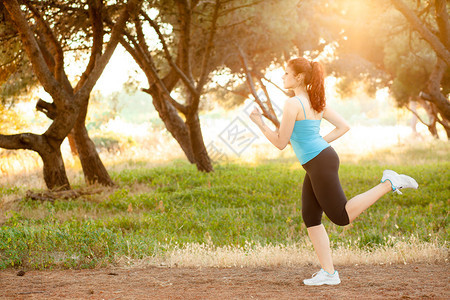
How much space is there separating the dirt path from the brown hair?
1694mm

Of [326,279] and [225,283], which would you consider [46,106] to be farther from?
[326,279]

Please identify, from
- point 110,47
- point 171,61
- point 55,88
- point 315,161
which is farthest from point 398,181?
point 171,61

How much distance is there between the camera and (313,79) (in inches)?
189

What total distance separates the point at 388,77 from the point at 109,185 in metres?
Answer: 17.3

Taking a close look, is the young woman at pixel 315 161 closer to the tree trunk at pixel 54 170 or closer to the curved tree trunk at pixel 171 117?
the tree trunk at pixel 54 170

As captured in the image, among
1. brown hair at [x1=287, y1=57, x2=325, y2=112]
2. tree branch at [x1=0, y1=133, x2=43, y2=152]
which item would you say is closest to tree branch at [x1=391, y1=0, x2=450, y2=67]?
brown hair at [x1=287, y1=57, x2=325, y2=112]

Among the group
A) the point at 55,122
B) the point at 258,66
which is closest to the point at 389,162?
the point at 258,66

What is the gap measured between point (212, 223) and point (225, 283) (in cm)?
399

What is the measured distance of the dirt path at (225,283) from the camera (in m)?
4.64

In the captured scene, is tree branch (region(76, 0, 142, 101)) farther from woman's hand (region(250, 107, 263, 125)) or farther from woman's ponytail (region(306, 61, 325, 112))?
woman's ponytail (region(306, 61, 325, 112))

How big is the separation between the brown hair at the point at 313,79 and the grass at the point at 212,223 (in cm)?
228

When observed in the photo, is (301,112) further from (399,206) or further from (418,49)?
(418,49)

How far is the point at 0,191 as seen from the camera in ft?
38.1

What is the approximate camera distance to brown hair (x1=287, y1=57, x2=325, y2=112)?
4.75 m
